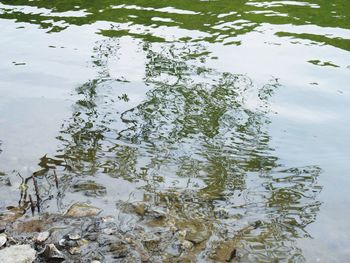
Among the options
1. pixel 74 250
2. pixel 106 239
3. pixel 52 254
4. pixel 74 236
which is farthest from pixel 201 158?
pixel 52 254

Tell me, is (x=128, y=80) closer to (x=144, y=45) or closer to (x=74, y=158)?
(x=144, y=45)

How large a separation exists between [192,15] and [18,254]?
10926mm

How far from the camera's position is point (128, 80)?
10.3 metres

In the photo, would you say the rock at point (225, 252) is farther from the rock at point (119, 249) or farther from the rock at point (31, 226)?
the rock at point (31, 226)

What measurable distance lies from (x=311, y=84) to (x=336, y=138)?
7.03 ft

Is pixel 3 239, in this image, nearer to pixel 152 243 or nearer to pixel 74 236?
pixel 74 236

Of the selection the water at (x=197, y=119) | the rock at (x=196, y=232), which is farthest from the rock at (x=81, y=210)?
the rock at (x=196, y=232)

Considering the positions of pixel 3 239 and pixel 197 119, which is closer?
pixel 3 239

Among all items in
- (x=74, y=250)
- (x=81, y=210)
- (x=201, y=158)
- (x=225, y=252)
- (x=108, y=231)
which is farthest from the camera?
(x=201, y=158)

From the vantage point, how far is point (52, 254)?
5.05 m

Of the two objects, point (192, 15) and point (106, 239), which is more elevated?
point (192, 15)

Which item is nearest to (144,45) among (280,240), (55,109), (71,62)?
(71,62)

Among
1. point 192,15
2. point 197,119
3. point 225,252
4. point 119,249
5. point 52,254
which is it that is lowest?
point 225,252

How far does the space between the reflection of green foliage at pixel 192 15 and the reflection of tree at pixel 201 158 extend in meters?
3.25
